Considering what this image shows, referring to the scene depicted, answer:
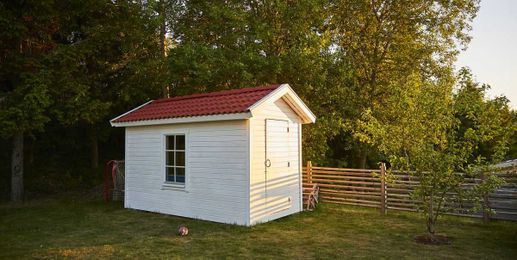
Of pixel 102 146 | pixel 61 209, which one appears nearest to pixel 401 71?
pixel 61 209

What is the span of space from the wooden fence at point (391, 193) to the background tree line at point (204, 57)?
1.63m

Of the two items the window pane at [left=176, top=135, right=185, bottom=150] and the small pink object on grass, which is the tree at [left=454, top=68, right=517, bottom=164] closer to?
the small pink object on grass

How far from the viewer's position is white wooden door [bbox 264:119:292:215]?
371 inches

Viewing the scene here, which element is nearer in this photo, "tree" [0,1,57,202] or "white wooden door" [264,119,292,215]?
"white wooden door" [264,119,292,215]

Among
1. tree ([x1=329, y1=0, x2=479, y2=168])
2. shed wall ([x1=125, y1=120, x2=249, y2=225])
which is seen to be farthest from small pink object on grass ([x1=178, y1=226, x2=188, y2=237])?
tree ([x1=329, y1=0, x2=479, y2=168])

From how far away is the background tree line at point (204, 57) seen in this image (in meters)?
12.7

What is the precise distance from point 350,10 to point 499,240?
11725 millimetres

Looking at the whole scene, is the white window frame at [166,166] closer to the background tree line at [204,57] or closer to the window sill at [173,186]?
the window sill at [173,186]

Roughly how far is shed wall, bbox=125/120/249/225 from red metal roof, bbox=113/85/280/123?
1.11 ft

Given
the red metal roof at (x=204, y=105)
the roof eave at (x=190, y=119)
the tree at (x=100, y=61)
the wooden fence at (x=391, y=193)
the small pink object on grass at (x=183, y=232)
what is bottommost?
the small pink object on grass at (x=183, y=232)

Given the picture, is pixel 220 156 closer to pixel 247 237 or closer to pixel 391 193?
pixel 247 237

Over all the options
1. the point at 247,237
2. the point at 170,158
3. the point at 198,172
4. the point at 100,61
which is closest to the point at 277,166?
the point at 198,172

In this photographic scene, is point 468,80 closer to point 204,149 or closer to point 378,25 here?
point 204,149

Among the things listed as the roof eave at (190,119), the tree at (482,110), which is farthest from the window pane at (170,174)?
the tree at (482,110)
